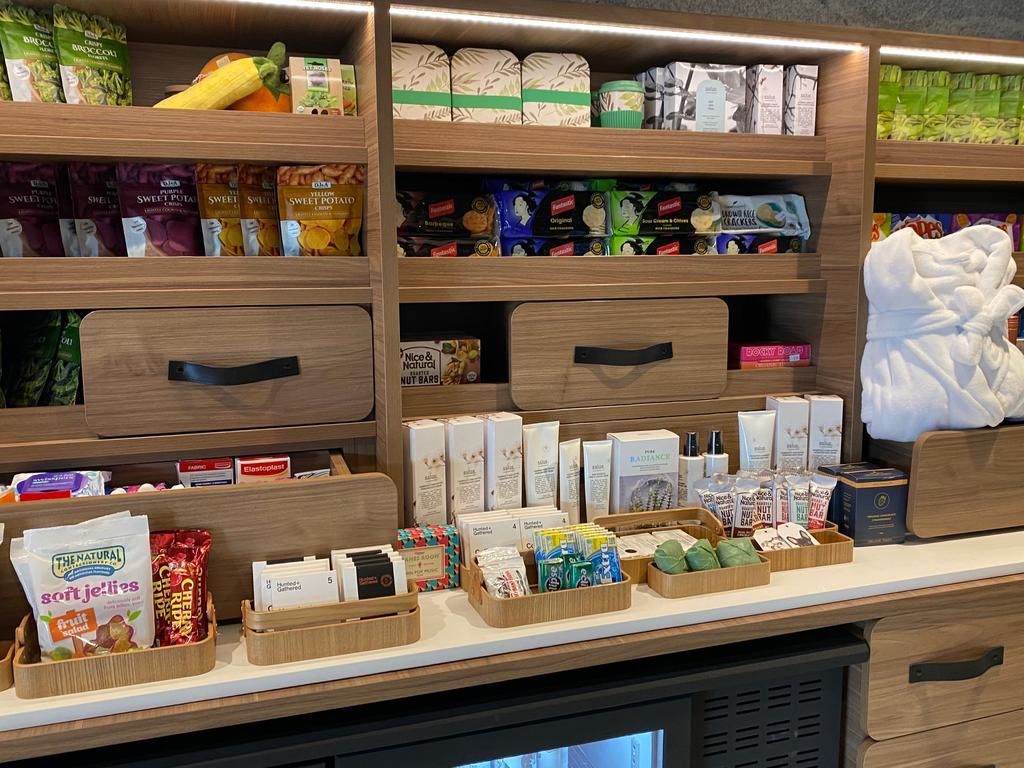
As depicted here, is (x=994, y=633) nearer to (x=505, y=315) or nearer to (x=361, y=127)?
(x=505, y=315)

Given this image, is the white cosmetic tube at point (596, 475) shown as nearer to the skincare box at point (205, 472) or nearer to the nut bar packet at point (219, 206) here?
the skincare box at point (205, 472)

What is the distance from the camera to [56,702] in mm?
1281

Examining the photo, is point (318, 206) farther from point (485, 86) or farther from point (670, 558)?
point (670, 558)

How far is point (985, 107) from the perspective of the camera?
226cm

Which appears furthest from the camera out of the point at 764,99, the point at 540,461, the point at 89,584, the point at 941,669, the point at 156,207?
the point at 764,99

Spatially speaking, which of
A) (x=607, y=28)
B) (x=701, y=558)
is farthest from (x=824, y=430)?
(x=607, y=28)

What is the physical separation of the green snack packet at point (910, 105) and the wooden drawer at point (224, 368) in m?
1.47

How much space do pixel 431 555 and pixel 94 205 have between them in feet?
3.10

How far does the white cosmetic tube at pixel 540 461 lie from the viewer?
72.9 inches

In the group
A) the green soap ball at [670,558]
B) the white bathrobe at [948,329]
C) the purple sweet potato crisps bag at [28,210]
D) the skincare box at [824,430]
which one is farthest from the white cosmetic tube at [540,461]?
the purple sweet potato crisps bag at [28,210]

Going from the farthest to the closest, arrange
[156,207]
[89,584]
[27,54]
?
[156,207] → [27,54] → [89,584]

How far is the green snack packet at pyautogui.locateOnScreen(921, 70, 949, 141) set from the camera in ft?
7.22

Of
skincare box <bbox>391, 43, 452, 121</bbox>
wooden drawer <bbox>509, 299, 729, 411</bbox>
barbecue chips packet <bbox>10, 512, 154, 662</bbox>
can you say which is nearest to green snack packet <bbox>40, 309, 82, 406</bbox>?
barbecue chips packet <bbox>10, 512, 154, 662</bbox>

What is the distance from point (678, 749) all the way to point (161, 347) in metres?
1.22
